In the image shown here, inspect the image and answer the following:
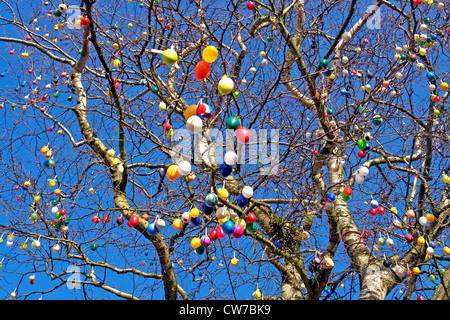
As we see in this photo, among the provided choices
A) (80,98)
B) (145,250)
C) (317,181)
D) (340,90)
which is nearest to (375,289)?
(317,181)

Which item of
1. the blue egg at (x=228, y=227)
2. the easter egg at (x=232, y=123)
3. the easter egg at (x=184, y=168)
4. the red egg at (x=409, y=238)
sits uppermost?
the easter egg at (x=232, y=123)

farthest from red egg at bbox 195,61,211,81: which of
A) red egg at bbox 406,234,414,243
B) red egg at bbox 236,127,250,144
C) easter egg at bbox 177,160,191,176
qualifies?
red egg at bbox 406,234,414,243

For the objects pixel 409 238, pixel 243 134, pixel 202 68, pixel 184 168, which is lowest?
pixel 409 238

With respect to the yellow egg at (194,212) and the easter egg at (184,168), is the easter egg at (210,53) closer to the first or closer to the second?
the easter egg at (184,168)

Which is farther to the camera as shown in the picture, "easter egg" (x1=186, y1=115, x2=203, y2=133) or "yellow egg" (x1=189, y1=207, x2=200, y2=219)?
"yellow egg" (x1=189, y1=207, x2=200, y2=219)

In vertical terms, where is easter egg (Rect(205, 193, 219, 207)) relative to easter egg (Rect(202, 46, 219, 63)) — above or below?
below

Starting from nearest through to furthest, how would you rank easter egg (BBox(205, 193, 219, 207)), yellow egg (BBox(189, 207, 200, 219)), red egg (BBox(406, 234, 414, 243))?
1. easter egg (BBox(205, 193, 219, 207))
2. yellow egg (BBox(189, 207, 200, 219))
3. red egg (BBox(406, 234, 414, 243))

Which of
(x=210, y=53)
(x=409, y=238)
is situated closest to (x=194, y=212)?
(x=210, y=53)

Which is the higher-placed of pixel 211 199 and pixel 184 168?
pixel 184 168

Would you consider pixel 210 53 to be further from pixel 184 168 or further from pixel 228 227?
pixel 228 227

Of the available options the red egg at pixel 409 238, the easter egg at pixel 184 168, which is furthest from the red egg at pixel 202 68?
the red egg at pixel 409 238

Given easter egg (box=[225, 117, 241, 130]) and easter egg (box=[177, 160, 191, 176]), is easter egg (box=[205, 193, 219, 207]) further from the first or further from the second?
easter egg (box=[225, 117, 241, 130])

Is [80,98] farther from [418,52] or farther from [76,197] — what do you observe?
[418,52]
